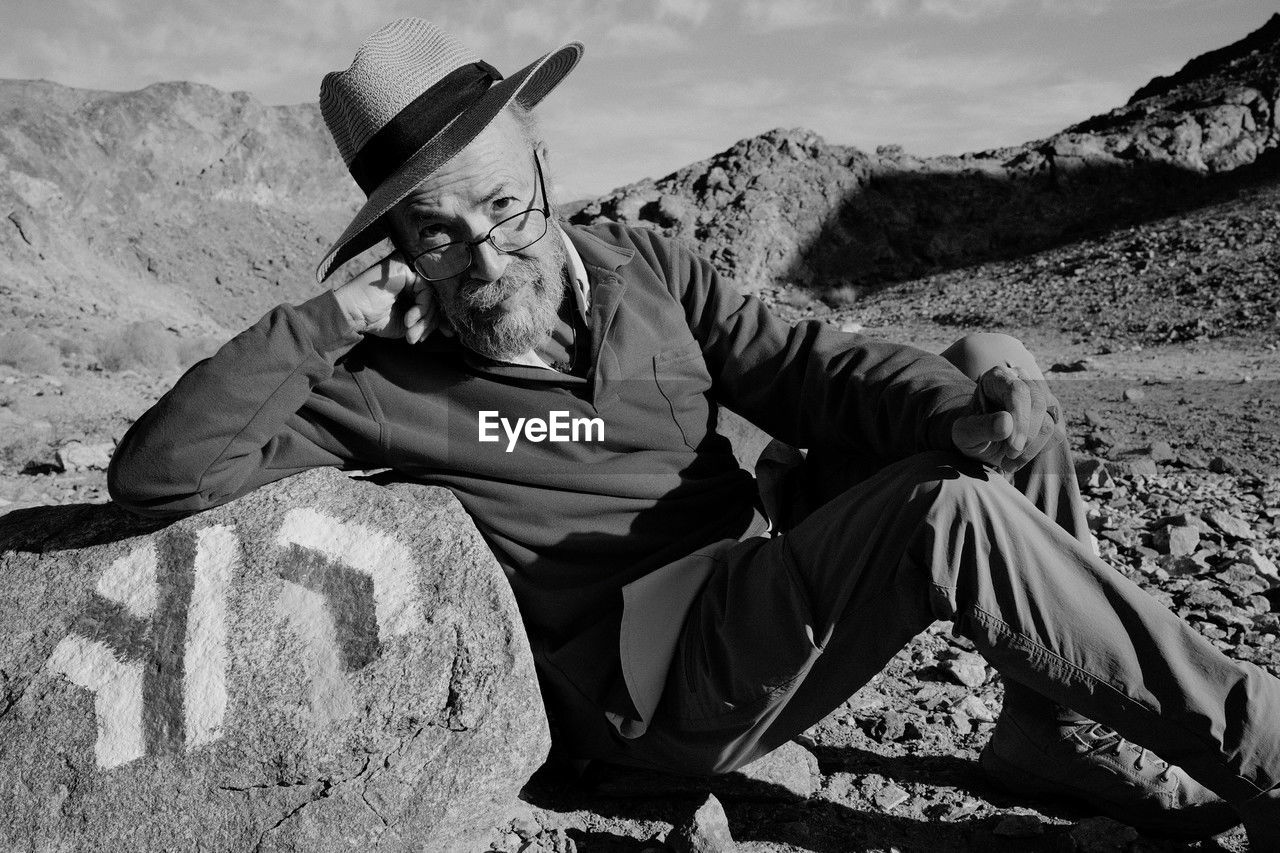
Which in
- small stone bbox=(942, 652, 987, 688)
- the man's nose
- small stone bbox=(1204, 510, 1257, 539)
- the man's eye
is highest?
the man's eye

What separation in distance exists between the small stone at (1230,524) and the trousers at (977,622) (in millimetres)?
2251

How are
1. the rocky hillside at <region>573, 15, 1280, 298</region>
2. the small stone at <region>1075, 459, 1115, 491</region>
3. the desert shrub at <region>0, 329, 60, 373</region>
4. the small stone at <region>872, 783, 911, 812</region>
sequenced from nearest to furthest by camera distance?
the small stone at <region>872, 783, 911, 812</region> < the small stone at <region>1075, 459, 1115, 491</region> < the desert shrub at <region>0, 329, 60, 373</region> < the rocky hillside at <region>573, 15, 1280, 298</region>

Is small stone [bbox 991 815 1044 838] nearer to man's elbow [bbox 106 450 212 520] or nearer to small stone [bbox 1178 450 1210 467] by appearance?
man's elbow [bbox 106 450 212 520]

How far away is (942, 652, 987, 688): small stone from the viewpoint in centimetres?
321

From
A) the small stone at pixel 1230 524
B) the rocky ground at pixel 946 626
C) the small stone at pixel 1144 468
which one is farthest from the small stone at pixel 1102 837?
the small stone at pixel 1144 468

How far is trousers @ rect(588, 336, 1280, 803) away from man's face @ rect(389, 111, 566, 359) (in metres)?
0.79

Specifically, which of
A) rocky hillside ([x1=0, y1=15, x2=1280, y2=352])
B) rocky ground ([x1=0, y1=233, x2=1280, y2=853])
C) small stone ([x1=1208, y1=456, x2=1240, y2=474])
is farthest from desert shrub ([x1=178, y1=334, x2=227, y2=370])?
small stone ([x1=1208, y1=456, x2=1240, y2=474])

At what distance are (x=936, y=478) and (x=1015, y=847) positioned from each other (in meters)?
1.01

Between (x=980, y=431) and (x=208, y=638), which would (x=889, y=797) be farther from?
(x=208, y=638)

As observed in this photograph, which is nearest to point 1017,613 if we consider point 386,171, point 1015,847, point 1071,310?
point 1015,847

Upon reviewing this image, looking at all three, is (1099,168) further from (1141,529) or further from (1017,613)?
(1017,613)

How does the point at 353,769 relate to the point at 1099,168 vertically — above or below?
below

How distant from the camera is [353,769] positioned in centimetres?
222

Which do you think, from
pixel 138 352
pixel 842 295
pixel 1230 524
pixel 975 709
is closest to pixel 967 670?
pixel 975 709
